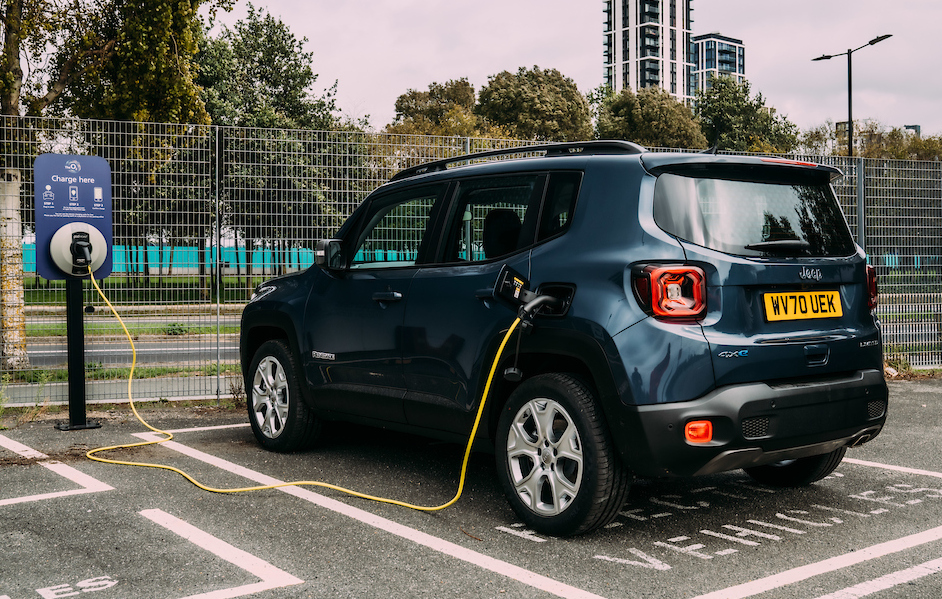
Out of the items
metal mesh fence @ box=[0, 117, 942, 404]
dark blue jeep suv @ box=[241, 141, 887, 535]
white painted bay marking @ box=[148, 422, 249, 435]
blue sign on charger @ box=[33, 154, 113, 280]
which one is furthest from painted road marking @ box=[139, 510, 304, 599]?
metal mesh fence @ box=[0, 117, 942, 404]

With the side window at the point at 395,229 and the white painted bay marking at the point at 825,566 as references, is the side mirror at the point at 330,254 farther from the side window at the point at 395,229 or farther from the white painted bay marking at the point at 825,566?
the white painted bay marking at the point at 825,566

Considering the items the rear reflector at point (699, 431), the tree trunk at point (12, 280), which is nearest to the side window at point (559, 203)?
the rear reflector at point (699, 431)

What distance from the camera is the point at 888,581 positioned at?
12.2 ft

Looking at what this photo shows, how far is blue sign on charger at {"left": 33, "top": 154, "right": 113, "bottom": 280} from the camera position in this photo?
7473 mm

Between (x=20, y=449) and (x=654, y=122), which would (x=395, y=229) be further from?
(x=654, y=122)

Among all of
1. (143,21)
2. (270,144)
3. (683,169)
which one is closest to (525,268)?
(683,169)

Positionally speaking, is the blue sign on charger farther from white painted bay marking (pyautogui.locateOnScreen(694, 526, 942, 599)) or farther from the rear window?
white painted bay marking (pyautogui.locateOnScreen(694, 526, 942, 599))

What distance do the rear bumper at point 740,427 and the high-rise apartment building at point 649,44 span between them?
15208cm

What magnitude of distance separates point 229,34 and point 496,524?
30.8m

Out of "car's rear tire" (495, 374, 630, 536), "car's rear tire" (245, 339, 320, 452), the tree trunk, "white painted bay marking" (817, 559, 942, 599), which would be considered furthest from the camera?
the tree trunk

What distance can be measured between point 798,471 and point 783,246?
165cm

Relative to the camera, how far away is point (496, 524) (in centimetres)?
461

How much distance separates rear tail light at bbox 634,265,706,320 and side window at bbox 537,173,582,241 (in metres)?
0.64

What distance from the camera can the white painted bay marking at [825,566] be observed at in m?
3.58
